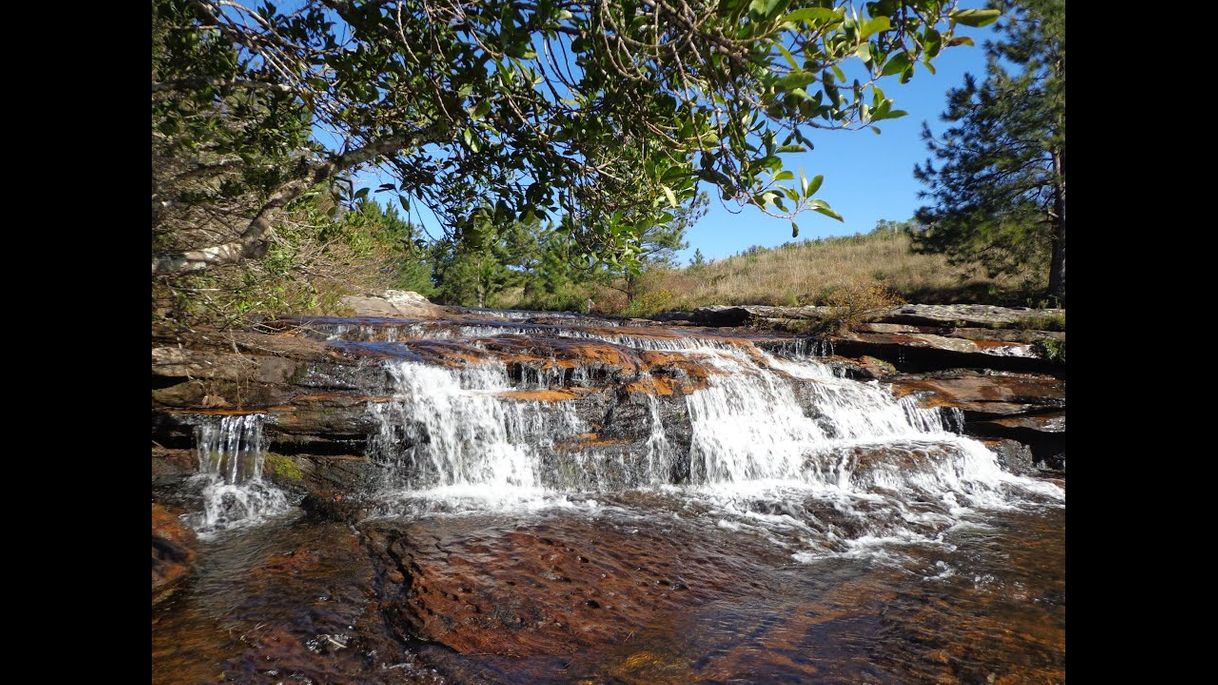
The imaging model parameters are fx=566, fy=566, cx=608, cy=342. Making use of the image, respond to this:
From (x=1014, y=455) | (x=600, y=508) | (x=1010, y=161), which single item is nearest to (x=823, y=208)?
(x=600, y=508)

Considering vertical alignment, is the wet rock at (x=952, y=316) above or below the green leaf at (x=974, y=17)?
below

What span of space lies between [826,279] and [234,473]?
925 inches

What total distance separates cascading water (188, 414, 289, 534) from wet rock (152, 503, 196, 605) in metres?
0.49

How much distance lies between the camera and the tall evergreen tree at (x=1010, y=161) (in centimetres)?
1484

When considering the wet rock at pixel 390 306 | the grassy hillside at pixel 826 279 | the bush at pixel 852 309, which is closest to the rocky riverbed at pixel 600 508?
the bush at pixel 852 309

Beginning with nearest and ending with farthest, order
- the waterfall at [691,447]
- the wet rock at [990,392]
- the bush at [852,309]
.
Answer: the waterfall at [691,447], the wet rock at [990,392], the bush at [852,309]

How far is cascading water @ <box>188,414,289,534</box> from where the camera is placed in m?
5.90

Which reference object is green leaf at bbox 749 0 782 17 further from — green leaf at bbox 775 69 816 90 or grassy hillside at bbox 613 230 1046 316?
grassy hillside at bbox 613 230 1046 316

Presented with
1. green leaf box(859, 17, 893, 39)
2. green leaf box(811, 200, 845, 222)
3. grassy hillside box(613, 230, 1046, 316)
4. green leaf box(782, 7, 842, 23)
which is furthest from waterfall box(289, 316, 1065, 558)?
grassy hillside box(613, 230, 1046, 316)

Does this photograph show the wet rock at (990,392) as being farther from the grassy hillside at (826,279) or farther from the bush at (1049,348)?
the grassy hillside at (826,279)

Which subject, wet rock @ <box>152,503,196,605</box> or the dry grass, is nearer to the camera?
→ wet rock @ <box>152,503,196,605</box>

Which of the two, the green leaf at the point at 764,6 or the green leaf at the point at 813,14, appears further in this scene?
the green leaf at the point at 764,6

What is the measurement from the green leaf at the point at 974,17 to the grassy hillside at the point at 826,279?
1496 centimetres
